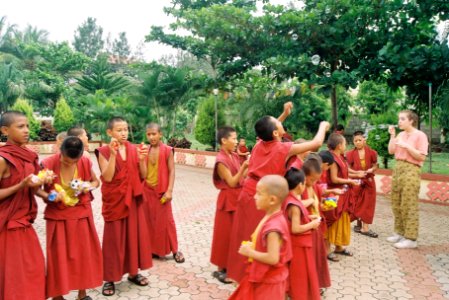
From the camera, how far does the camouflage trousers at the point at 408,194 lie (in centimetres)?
582

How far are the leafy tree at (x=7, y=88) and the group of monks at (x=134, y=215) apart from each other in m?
22.9

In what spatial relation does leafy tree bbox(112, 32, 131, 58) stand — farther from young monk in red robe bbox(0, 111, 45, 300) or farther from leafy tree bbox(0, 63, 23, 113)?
young monk in red robe bbox(0, 111, 45, 300)

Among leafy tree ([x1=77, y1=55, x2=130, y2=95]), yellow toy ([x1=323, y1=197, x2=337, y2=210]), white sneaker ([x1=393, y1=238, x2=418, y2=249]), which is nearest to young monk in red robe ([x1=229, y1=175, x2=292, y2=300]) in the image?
yellow toy ([x1=323, y1=197, x2=337, y2=210])

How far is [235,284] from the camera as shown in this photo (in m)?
4.58

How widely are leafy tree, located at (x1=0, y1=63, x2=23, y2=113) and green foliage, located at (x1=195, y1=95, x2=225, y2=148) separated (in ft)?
46.1

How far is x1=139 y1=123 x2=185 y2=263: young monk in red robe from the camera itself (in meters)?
5.11

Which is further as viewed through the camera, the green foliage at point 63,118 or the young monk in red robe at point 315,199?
the green foliage at point 63,118

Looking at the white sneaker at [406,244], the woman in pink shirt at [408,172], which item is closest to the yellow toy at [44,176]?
the woman in pink shirt at [408,172]

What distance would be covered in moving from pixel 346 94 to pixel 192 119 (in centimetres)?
1344

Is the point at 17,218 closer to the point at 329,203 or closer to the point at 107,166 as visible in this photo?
the point at 107,166

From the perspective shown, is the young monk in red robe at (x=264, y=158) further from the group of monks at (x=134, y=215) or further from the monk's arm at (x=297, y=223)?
the monk's arm at (x=297, y=223)

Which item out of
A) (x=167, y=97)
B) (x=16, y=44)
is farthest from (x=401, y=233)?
(x=16, y=44)

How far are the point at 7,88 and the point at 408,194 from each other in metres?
24.4

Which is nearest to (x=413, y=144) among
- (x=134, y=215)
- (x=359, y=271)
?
(x=359, y=271)
